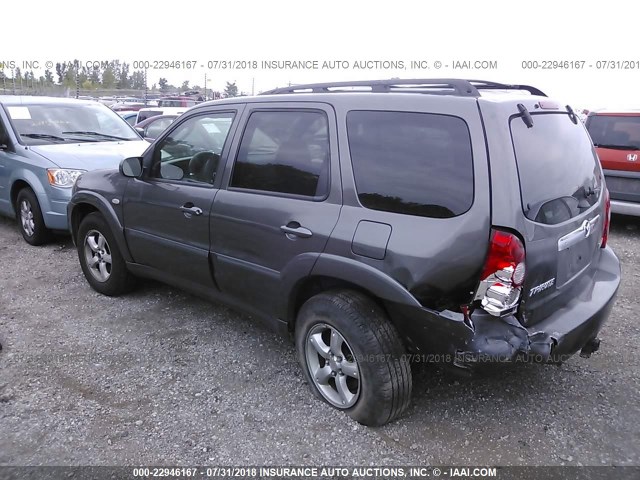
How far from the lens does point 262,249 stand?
3.05 meters

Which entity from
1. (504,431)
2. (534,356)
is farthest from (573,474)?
(534,356)

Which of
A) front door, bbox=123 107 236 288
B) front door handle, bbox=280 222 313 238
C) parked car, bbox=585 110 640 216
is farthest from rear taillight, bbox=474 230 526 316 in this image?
parked car, bbox=585 110 640 216

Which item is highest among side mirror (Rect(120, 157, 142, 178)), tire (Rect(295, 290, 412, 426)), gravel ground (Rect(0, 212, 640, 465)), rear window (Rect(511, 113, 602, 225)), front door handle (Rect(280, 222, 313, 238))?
rear window (Rect(511, 113, 602, 225))

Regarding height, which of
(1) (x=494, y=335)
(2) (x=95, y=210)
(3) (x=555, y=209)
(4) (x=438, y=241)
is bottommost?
(2) (x=95, y=210)

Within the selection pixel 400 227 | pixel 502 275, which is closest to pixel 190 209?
pixel 400 227

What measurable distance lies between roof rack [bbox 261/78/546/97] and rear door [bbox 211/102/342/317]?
0.27m

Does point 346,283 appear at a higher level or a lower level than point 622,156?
lower

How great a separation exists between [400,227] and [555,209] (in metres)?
0.78

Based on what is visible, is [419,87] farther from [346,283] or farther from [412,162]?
[346,283]

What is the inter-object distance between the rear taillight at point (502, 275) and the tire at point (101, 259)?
3116 millimetres

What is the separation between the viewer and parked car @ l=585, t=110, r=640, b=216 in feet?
21.3

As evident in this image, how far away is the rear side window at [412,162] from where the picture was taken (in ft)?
7.75

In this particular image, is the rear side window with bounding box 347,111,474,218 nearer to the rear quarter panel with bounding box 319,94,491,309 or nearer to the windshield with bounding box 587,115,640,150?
the rear quarter panel with bounding box 319,94,491,309

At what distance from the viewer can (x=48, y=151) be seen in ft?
19.3
